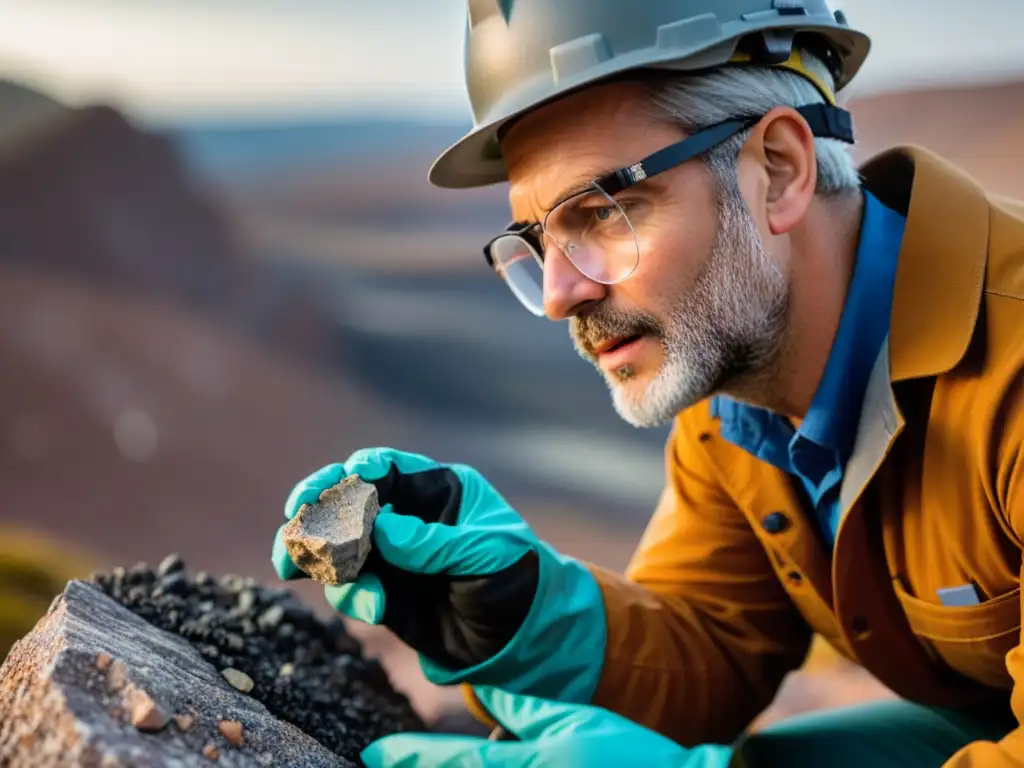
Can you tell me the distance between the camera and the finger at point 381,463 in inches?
47.8

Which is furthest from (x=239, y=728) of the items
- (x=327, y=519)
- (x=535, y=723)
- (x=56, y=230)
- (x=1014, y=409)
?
(x=56, y=230)

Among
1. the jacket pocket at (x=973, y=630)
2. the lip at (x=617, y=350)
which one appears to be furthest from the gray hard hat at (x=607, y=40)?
the jacket pocket at (x=973, y=630)

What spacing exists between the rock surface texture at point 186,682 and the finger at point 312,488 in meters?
0.23

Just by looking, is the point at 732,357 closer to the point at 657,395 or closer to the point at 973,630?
the point at 657,395

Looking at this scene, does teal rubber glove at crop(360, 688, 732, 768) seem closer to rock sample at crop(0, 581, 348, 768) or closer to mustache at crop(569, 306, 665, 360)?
rock sample at crop(0, 581, 348, 768)

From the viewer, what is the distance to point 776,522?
1.35 metres

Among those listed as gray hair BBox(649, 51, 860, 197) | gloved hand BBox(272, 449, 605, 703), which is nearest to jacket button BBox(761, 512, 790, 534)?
gloved hand BBox(272, 449, 605, 703)

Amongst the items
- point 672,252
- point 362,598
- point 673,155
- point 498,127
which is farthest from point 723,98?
point 362,598

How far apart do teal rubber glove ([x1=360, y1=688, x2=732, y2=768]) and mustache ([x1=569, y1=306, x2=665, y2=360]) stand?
1.66 feet

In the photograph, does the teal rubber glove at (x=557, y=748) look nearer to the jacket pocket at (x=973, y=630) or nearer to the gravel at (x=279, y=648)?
the gravel at (x=279, y=648)

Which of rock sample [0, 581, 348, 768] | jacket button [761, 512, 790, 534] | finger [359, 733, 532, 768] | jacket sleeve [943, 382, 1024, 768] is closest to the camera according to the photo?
rock sample [0, 581, 348, 768]

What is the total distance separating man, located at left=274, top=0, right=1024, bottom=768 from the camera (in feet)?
3.66

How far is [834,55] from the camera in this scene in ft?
4.42

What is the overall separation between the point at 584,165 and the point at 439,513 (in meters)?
0.55
